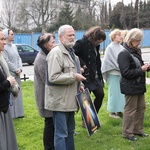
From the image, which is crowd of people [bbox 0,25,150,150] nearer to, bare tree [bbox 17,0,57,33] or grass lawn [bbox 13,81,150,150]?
grass lawn [bbox 13,81,150,150]

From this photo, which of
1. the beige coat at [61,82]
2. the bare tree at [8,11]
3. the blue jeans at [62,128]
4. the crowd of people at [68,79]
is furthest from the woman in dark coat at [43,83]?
the bare tree at [8,11]

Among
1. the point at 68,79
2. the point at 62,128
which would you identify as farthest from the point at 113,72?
the point at 68,79

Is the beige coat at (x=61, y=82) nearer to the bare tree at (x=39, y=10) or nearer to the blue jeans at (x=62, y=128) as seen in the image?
the blue jeans at (x=62, y=128)

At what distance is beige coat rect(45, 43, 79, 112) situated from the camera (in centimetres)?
370

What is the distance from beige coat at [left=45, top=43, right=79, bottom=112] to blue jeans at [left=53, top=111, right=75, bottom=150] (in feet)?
0.44

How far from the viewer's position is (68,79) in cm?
367

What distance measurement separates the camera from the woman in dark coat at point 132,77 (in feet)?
15.3

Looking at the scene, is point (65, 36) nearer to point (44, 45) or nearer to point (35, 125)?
point (44, 45)

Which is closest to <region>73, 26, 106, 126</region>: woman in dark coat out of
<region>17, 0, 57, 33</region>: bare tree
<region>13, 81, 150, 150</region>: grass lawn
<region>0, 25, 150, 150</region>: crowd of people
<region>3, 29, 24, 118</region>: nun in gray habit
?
<region>0, 25, 150, 150</region>: crowd of people

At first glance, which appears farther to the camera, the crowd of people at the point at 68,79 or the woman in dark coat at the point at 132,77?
the woman in dark coat at the point at 132,77

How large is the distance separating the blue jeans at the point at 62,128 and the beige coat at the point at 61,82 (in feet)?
0.44

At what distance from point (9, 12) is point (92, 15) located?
533 inches

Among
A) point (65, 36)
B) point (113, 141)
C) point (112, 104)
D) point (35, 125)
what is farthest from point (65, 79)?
point (112, 104)

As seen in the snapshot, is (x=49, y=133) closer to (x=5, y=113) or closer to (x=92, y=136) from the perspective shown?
(x=5, y=113)
